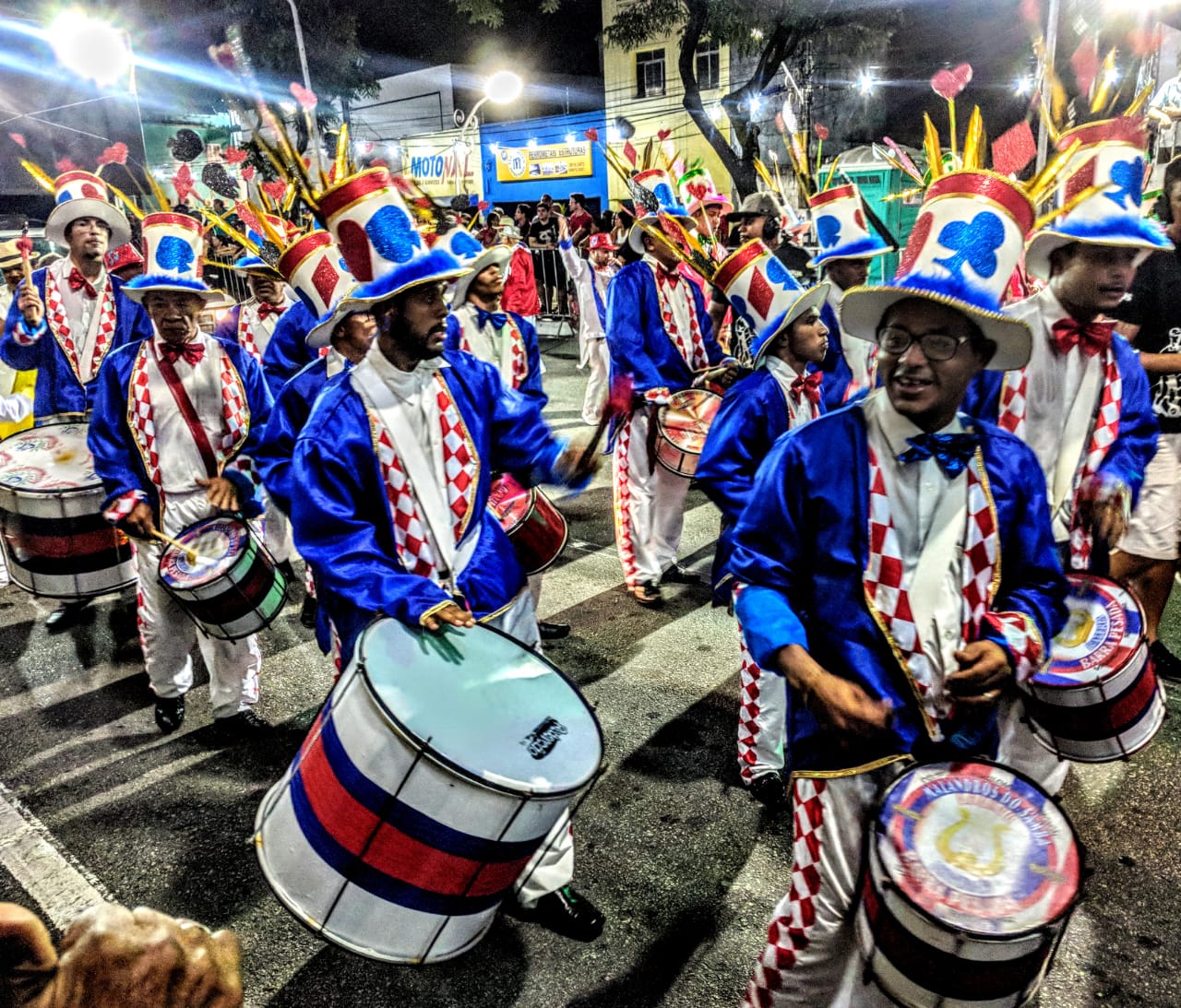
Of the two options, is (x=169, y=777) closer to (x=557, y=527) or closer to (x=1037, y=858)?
(x=557, y=527)

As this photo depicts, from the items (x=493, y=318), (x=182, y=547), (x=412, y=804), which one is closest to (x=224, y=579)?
(x=182, y=547)

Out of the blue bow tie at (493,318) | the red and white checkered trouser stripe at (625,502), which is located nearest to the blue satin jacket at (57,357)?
the blue bow tie at (493,318)

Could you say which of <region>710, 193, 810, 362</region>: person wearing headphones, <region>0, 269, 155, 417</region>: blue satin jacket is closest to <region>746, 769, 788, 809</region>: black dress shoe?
<region>710, 193, 810, 362</region>: person wearing headphones

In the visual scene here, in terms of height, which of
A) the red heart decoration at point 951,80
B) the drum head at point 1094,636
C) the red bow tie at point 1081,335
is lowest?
the drum head at point 1094,636

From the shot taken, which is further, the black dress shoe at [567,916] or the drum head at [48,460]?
the drum head at [48,460]

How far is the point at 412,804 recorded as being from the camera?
76.8 inches

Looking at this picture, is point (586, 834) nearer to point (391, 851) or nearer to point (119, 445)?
point (391, 851)

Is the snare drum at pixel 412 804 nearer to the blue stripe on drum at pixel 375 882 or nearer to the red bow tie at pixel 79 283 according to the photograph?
the blue stripe on drum at pixel 375 882

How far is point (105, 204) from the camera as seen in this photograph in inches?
226

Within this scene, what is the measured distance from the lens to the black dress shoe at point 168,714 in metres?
4.39

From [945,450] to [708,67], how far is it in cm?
3386

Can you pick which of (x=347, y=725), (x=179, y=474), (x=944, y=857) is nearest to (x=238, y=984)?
(x=347, y=725)

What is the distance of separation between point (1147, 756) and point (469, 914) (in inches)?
124

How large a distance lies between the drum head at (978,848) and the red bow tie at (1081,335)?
5.88 feet
